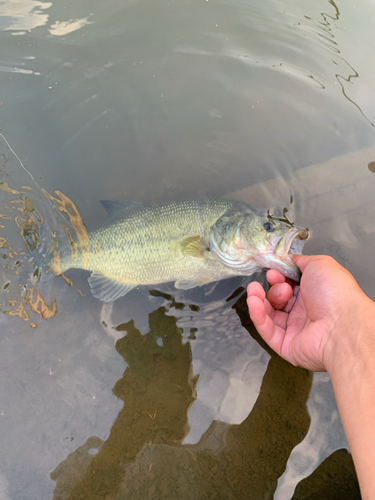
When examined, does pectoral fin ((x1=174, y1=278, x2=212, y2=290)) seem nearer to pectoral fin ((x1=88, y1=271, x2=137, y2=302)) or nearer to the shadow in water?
pectoral fin ((x1=88, y1=271, x2=137, y2=302))

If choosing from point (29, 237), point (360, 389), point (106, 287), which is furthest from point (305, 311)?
point (29, 237)

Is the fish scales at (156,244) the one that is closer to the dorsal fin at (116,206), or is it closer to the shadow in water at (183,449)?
the dorsal fin at (116,206)

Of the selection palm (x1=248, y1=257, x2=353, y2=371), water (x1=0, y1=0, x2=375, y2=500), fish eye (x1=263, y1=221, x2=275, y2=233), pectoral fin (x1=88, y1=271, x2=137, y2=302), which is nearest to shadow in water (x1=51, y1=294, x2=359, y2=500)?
water (x1=0, y1=0, x2=375, y2=500)

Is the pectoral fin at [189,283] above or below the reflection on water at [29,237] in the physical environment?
below

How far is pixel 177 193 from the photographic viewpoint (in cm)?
375

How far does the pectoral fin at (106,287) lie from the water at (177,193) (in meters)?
0.18

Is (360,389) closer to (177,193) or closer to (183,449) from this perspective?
(183,449)

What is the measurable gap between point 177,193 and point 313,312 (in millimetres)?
2158

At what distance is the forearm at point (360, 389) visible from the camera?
Result: 1581 millimetres

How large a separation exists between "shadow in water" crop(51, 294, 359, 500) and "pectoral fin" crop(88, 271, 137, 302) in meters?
0.75

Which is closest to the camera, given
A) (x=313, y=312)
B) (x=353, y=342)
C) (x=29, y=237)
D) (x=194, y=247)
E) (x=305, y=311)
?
(x=353, y=342)

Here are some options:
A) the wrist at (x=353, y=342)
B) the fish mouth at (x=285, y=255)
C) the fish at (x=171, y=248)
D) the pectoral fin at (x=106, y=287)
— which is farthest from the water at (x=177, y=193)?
the wrist at (x=353, y=342)

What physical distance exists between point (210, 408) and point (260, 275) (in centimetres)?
143

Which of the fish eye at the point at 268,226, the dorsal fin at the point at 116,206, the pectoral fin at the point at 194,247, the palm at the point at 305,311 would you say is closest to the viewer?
the palm at the point at 305,311
